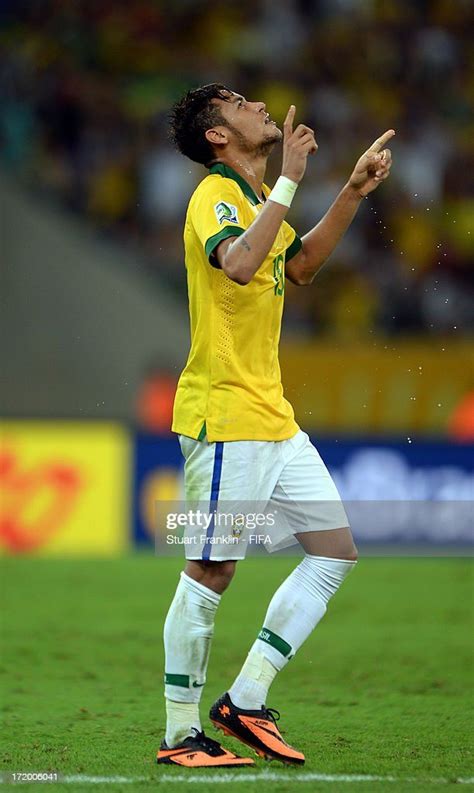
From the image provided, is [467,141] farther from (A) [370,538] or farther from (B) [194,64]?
(A) [370,538]

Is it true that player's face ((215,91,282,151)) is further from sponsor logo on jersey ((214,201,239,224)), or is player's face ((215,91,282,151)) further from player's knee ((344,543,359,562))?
player's knee ((344,543,359,562))

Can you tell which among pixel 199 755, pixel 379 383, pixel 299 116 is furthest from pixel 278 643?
pixel 299 116

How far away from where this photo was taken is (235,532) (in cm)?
436

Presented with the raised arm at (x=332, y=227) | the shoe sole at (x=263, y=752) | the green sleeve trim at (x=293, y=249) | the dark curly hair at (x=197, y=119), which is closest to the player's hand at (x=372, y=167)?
the raised arm at (x=332, y=227)

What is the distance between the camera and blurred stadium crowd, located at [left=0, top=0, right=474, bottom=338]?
13570mm

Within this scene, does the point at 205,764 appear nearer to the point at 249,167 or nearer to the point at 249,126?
the point at 249,167

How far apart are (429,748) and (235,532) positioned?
3.51 ft

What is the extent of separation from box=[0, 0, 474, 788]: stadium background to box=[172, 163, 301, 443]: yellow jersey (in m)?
7.23

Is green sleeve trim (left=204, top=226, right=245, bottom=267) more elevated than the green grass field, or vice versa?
green sleeve trim (left=204, top=226, right=245, bottom=267)

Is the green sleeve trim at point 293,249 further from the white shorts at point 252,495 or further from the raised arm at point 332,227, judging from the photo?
the white shorts at point 252,495

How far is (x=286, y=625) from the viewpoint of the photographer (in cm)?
448

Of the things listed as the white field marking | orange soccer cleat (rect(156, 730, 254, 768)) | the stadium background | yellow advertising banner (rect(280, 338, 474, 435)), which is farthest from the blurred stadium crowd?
the white field marking

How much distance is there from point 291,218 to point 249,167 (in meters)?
7.28

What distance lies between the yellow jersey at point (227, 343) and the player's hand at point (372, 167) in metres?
0.47
